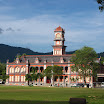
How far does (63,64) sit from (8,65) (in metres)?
26.1

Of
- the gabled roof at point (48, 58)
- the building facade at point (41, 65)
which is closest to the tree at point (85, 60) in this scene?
the building facade at point (41, 65)

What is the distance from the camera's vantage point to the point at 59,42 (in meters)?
143

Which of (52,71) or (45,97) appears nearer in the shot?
(45,97)

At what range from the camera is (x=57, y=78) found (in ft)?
438

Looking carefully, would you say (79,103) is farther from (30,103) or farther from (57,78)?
(57,78)

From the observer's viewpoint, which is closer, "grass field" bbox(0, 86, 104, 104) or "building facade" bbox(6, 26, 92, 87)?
"grass field" bbox(0, 86, 104, 104)

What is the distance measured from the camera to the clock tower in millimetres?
141875

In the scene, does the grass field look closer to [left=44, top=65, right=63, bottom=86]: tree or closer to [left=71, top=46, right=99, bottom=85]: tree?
[left=71, top=46, right=99, bottom=85]: tree

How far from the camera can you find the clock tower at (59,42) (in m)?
142

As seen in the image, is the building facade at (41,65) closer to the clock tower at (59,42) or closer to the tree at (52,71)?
the clock tower at (59,42)

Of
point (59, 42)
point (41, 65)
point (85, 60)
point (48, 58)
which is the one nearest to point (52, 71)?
point (41, 65)

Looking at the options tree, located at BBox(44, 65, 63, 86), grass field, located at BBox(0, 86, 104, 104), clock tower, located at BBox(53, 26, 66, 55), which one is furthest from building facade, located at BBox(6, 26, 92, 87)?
grass field, located at BBox(0, 86, 104, 104)

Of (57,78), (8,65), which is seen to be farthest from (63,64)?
(8,65)

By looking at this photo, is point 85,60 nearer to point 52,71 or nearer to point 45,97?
point 52,71
